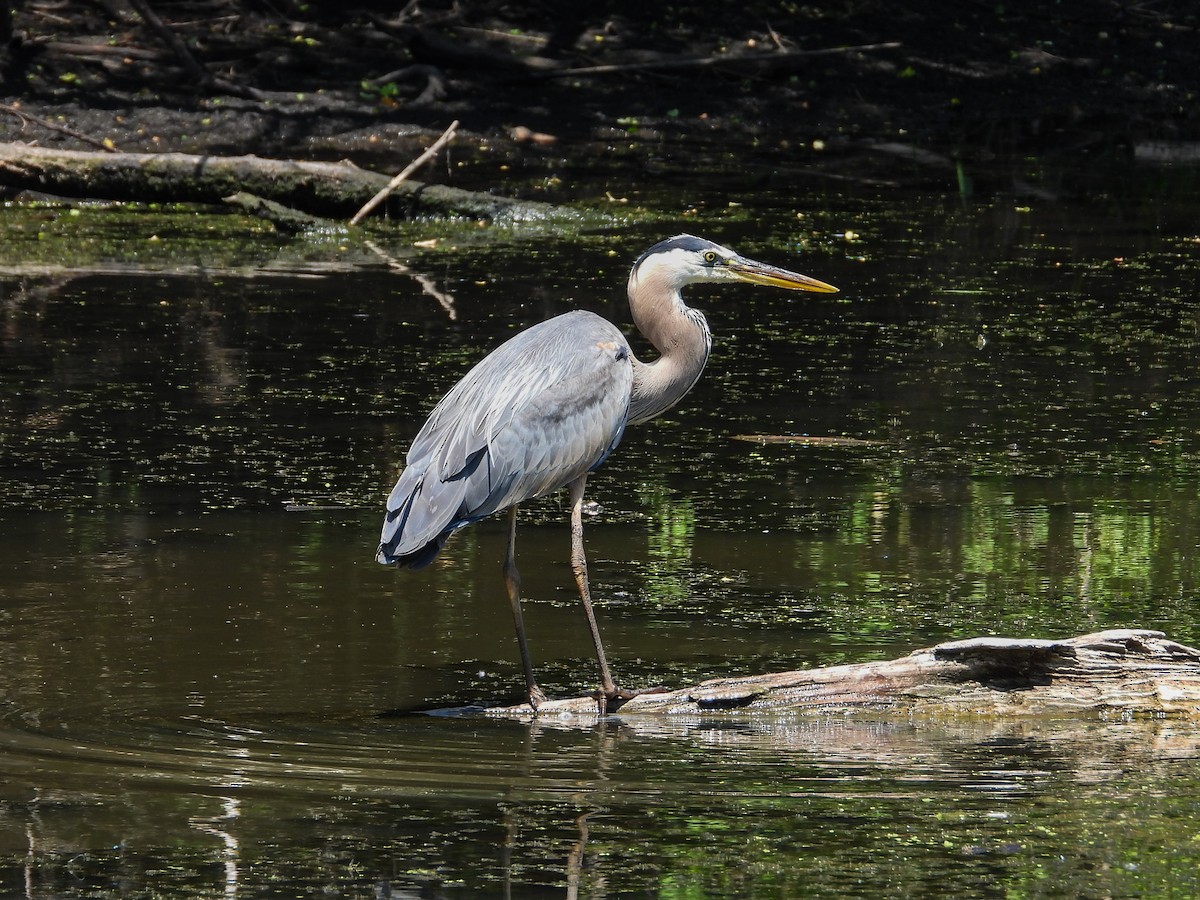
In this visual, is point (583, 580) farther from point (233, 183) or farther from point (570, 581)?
point (233, 183)

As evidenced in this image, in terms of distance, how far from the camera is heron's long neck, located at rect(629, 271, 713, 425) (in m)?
6.70

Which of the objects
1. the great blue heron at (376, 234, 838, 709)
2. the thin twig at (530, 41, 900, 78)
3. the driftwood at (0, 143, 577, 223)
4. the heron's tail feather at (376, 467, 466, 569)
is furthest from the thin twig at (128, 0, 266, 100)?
the heron's tail feather at (376, 467, 466, 569)

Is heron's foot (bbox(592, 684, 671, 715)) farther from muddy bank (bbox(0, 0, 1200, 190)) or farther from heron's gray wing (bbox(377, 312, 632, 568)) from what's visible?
muddy bank (bbox(0, 0, 1200, 190))

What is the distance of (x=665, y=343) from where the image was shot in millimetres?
6742

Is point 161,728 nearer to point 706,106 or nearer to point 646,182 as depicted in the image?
point 646,182

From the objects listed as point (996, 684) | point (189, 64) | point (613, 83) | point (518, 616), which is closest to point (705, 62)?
point (613, 83)

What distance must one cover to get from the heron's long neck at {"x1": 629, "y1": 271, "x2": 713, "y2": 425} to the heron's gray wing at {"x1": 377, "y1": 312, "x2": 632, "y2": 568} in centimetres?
21

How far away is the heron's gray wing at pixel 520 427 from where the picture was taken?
5.91 metres

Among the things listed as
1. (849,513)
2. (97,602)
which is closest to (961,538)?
(849,513)

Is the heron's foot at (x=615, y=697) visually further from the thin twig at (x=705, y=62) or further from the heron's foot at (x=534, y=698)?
the thin twig at (x=705, y=62)

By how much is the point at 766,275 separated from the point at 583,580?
1.48m

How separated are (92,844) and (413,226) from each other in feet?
35.1

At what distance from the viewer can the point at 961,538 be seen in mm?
7418

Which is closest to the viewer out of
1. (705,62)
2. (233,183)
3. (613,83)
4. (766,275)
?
(766,275)
